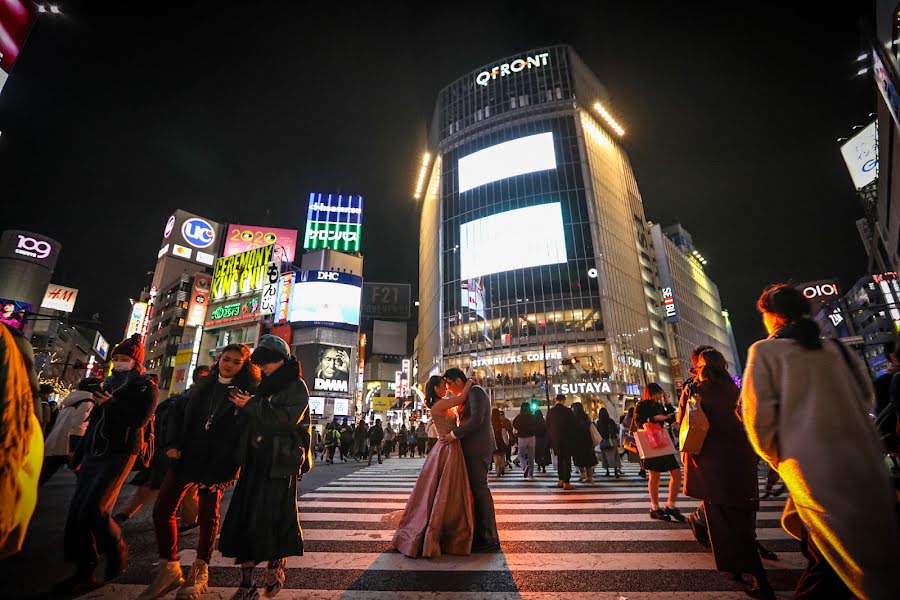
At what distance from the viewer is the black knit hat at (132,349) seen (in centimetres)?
372

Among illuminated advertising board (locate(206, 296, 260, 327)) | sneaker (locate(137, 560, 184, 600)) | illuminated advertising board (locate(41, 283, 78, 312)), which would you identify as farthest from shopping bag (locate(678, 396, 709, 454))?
illuminated advertising board (locate(41, 283, 78, 312))

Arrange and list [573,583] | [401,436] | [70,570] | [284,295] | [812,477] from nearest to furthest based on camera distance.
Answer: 1. [812,477]
2. [573,583]
3. [70,570]
4. [401,436]
5. [284,295]

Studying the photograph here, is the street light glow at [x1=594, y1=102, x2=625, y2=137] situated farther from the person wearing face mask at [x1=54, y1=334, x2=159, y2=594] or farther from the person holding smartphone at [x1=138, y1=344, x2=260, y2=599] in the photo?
the person wearing face mask at [x1=54, y1=334, x2=159, y2=594]

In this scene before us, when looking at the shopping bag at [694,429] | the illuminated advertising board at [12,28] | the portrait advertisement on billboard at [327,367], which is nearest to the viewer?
the shopping bag at [694,429]

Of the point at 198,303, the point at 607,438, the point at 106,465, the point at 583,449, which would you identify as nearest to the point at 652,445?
the point at 583,449

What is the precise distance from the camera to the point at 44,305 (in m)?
61.8

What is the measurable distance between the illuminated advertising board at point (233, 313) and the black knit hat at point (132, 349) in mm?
39401

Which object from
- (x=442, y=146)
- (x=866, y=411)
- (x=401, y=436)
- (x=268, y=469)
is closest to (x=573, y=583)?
(x=866, y=411)

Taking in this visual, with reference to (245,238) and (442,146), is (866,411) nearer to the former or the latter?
(245,238)

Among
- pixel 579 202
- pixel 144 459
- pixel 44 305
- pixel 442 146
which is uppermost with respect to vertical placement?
pixel 442 146

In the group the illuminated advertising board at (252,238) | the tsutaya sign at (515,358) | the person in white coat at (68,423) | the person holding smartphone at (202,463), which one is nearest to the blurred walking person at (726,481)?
the person holding smartphone at (202,463)

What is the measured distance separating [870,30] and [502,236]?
37452 millimetres

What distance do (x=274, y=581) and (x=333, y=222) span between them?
150 feet

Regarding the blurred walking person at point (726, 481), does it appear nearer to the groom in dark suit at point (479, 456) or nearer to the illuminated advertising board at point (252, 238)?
the groom in dark suit at point (479, 456)
